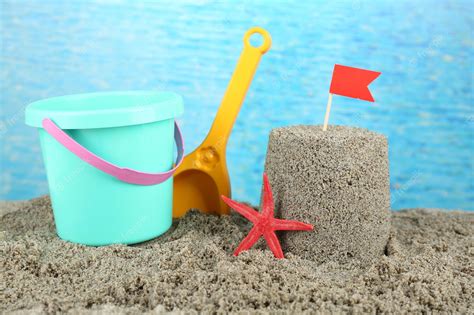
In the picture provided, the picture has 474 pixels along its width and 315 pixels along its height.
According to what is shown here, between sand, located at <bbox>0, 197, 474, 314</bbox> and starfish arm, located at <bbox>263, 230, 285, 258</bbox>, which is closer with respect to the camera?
sand, located at <bbox>0, 197, 474, 314</bbox>

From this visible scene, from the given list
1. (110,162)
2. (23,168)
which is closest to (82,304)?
(110,162)

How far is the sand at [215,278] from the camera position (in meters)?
0.95

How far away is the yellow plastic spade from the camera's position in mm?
1456

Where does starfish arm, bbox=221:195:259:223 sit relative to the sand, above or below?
above

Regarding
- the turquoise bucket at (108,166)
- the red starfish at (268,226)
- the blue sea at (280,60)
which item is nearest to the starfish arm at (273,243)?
the red starfish at (268,226)

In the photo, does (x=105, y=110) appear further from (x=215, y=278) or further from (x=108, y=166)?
(x=215, y=278)

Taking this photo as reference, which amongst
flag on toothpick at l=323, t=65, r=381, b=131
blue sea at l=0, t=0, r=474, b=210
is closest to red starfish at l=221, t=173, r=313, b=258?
flag on toothpick at l=323, t=65, r=381, b=131

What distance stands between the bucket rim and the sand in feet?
1.02

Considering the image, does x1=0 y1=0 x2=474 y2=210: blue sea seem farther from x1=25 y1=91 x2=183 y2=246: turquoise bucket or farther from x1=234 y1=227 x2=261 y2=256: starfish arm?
x1=234 y1=227 x2=261 y2=256: starfish arm

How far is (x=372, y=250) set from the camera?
121cm

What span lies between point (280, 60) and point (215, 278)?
53.1 inches

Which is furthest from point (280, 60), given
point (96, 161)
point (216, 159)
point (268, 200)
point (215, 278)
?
point (215, 278)

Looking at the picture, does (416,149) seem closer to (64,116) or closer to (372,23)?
(372,23)

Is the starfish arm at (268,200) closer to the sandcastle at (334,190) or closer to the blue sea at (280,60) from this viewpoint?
the sandcastle at (334,190)
